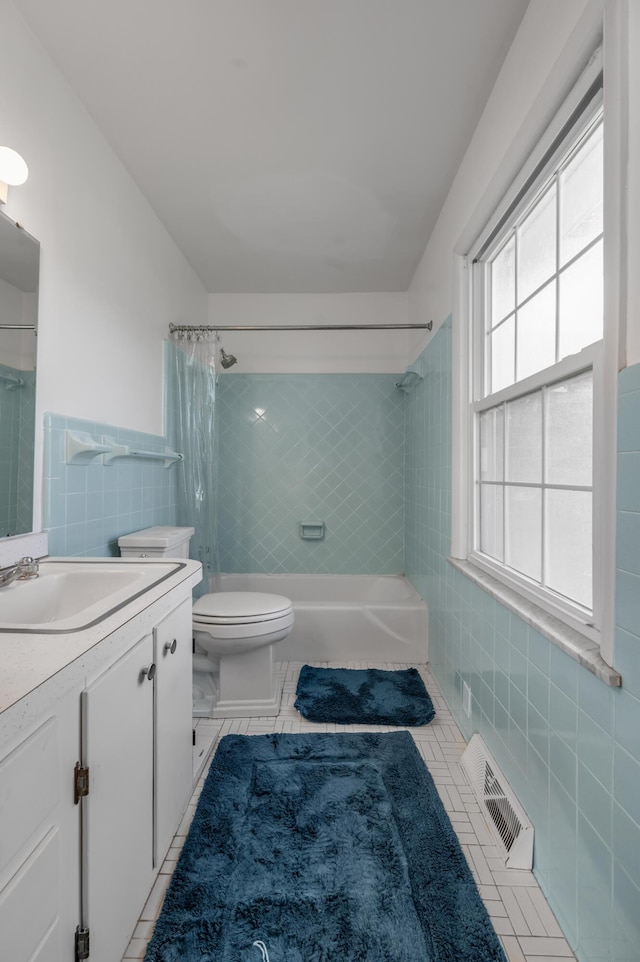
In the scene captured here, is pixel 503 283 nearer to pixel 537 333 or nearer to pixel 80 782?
pixel 537 333

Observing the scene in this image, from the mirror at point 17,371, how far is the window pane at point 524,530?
1.60 m

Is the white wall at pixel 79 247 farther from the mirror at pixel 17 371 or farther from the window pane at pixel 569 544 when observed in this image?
the window pane at pixel 569 544

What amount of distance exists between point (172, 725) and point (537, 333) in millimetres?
1611

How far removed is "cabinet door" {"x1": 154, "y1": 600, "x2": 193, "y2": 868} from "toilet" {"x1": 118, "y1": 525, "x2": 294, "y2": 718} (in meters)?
0.58

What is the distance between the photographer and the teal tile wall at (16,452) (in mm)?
1310

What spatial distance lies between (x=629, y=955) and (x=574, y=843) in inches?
7.8

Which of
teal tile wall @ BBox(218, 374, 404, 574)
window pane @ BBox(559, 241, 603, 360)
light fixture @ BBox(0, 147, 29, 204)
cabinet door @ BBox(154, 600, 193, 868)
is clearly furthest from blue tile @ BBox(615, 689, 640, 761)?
teal tile wall @ BBox(218, 374, 404, 574)

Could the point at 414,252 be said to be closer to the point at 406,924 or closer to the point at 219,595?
the point at 219,595

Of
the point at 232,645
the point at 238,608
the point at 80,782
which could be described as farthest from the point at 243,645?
the point at 80,782

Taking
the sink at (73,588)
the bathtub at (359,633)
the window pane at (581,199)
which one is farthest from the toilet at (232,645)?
the window pane at (581,199)

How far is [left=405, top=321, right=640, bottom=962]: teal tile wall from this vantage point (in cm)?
82

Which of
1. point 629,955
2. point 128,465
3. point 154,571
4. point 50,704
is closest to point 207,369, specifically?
point 128,465

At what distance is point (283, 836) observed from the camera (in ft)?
4.44

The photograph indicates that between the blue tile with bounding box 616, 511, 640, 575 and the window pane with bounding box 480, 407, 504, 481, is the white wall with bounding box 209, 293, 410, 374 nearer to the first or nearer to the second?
the window pane with bounding box 480, 407, 504, 481
